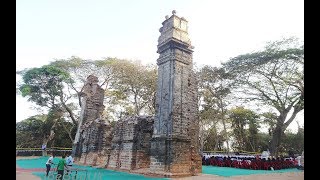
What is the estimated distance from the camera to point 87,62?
26984mm

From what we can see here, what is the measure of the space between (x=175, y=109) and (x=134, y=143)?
287cm

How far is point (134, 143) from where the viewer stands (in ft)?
38.4

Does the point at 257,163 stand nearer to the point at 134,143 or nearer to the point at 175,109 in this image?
the point at 134,143

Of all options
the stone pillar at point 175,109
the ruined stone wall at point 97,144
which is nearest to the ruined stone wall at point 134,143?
the stone pillar at point 175,109

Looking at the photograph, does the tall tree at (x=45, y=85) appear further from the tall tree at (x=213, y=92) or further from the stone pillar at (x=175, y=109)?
the stone pillar at (x=175, y=109)

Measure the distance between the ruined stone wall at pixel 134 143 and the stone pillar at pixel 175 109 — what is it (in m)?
1.57

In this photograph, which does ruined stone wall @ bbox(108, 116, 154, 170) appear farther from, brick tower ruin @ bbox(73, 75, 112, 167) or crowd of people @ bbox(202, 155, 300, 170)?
crowd of people @ bbox(202, 155, 300, 170)

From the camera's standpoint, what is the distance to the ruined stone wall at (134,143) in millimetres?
11617

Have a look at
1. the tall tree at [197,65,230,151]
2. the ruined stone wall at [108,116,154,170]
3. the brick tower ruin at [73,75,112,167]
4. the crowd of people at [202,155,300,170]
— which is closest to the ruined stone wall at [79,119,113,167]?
the brick tower ruin at [73,75,112,167]

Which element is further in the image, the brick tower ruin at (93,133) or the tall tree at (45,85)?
the tall tree at (45,85)

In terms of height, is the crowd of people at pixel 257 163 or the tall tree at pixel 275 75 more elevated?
the tall tree at pixel 275 75
